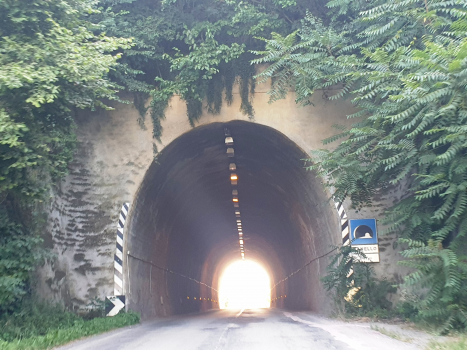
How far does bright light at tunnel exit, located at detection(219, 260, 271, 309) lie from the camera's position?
47000mm

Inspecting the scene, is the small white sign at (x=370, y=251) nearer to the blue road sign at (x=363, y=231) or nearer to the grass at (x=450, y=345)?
the blue road sign at (x=363, y=231)

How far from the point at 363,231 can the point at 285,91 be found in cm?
397

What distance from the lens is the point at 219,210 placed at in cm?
2162

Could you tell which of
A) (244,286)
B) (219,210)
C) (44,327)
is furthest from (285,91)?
(244,286)

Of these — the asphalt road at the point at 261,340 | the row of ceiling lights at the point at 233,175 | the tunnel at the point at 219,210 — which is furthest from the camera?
the row of ceiling lights at the point at 233,175

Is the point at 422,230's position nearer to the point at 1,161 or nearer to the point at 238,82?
the point at 238,82

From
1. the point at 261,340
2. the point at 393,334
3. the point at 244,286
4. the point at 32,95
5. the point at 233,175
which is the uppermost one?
the point at 233,175

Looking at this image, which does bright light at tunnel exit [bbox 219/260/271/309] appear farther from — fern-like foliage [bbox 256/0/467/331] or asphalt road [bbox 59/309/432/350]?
asphalt road [bbox 59/309/432/350]

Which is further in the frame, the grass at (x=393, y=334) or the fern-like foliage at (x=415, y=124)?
the fern-like foliage at (x=415, y=124)

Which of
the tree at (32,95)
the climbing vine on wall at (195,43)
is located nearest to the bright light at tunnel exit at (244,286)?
the climbing vine on wall at (195,43)

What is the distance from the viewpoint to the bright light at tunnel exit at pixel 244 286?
154 ft

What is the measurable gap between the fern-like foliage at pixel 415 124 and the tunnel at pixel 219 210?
2.32 m

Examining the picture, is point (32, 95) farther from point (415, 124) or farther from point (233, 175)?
point (233, 175)

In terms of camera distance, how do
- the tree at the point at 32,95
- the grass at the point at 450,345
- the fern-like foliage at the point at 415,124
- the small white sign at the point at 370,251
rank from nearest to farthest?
the grass at the point at 450,345
the fern-like foliage at the point at 415,124
the tree at the point at 32,95
the small white sign at the point at 370,251
